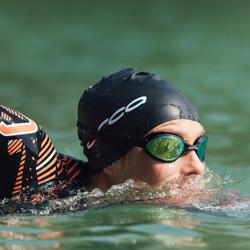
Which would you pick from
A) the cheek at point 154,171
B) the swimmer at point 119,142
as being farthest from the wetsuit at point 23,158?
the cheek at point 154,171

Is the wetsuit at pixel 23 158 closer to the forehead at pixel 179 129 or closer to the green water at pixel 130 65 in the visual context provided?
the green water at pixel 130 65

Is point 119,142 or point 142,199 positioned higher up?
point 119,142

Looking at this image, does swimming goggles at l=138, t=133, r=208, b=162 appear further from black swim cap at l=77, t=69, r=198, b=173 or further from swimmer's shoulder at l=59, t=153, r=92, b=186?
swimmer's shoulder at l=59, t=153, r=92, b=186

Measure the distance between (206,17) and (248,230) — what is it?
9.90 metres

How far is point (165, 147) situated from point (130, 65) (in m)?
6.57

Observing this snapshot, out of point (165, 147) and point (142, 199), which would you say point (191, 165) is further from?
point (142, 199)

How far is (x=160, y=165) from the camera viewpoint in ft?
17.7

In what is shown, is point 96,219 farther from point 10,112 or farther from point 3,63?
point 3,63

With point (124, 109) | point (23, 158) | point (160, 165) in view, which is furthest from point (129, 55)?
point (23, 158)

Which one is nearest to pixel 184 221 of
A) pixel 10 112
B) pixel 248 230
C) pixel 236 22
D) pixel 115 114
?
pixel 248 230

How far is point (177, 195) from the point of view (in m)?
5.36

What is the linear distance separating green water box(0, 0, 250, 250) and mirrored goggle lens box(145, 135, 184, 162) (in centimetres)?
38

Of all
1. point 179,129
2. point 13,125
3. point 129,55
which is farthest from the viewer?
point 129,55

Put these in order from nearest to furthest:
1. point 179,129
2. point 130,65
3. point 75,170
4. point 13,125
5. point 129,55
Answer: point 13,125 < point 179,129 < point 75,170 < point 130,65 < point 129,55
